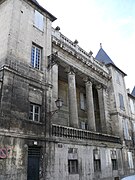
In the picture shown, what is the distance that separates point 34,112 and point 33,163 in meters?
2.53

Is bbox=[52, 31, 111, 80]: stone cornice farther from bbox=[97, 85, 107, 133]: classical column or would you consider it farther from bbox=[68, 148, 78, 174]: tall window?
bbox=[68, 148, 78, 174]: tall window

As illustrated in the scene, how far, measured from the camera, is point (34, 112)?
9906 millimetres

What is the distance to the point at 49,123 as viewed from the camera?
408 inches

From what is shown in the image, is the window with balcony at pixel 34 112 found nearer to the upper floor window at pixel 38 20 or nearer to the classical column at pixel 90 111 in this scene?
the upper floor window at pixel 38 20

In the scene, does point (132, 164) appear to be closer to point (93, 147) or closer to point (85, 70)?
point (93, 147)

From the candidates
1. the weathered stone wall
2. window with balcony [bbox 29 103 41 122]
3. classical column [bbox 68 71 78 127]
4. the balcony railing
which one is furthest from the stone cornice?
the weathered stone wall

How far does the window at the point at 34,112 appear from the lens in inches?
381

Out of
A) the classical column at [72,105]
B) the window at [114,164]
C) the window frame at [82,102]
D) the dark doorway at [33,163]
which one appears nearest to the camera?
the dark doorway at [33,163]

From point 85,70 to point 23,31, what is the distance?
22.1 ft

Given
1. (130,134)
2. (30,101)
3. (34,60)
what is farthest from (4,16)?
(130,134)

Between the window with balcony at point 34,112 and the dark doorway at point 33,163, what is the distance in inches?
59.7

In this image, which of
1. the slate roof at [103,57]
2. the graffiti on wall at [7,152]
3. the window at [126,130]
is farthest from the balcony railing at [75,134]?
the slate roof at [103,57]

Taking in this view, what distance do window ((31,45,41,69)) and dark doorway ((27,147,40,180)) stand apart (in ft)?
15.7

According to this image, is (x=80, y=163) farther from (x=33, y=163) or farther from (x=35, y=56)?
(x=35, y=56)
